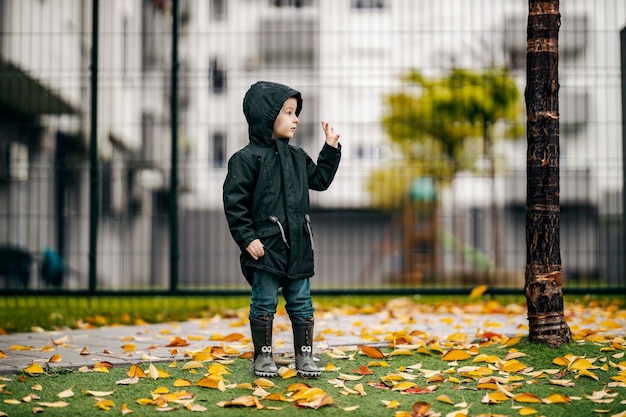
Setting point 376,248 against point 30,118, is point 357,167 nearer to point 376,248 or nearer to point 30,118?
point 376,248

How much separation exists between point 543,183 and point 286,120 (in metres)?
1.48

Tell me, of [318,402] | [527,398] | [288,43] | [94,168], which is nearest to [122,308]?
[94,168]

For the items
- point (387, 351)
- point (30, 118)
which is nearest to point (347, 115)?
point (30, 118)

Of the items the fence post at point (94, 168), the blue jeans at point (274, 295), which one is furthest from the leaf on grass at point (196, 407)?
the fence post at point (94, 168)

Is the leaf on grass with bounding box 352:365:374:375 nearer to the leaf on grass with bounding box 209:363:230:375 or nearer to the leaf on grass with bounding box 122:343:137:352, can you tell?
the leaf on grass with bounding box 209:363:230:375

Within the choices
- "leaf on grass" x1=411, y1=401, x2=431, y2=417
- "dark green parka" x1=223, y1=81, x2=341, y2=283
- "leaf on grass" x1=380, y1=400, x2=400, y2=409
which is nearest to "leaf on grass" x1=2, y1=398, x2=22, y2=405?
"dark green parka" x1=223, y1=81, x2=341, y2=283

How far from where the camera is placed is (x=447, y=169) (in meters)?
8.28

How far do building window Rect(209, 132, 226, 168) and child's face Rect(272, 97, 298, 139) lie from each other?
381 centimetres

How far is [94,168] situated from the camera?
7.43m

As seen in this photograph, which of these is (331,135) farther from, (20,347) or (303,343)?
(20,347)

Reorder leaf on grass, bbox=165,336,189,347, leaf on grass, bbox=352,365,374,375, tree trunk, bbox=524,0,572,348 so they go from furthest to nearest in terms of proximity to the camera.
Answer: leaf on grass, bbox=165,336,189,347 → tree trunk, bbox=524,0,572,348 → leaf on grass, bbox=352,365,374,375

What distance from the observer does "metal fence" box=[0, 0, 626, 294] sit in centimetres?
770

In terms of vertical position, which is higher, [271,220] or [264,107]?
[264,107]

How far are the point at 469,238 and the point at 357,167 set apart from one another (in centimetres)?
164
